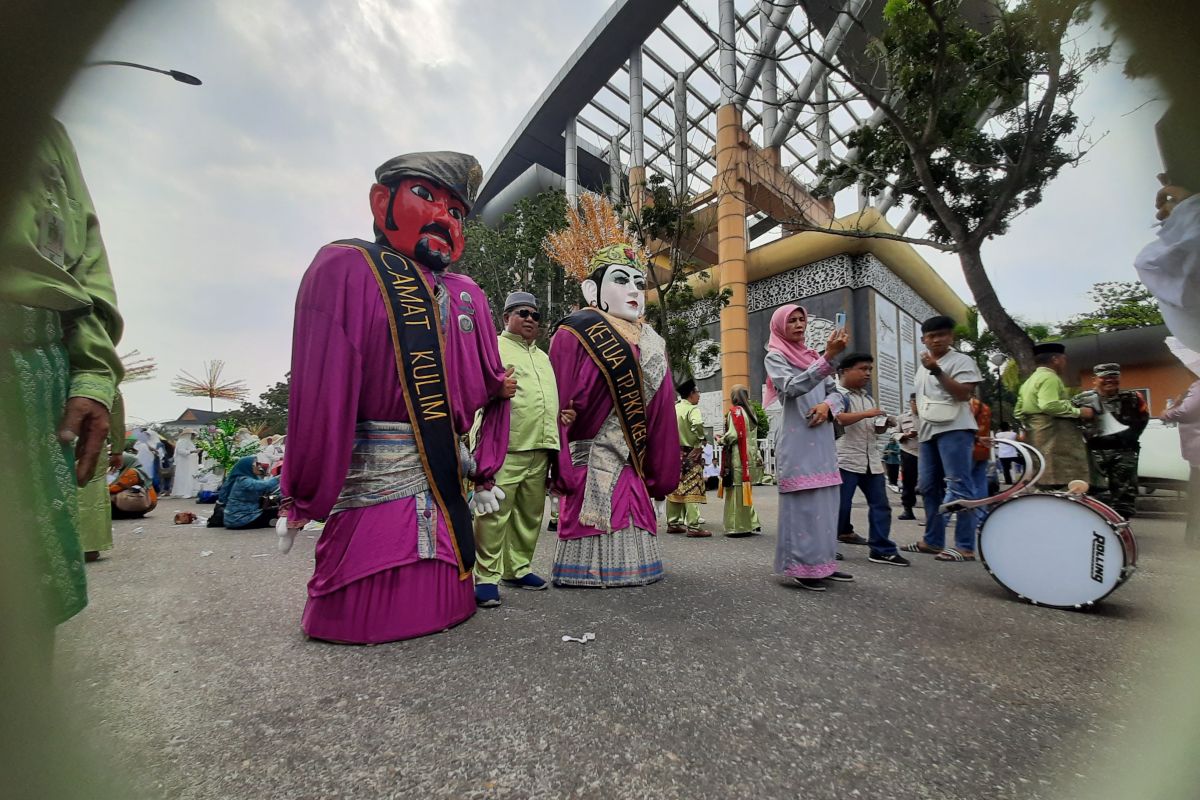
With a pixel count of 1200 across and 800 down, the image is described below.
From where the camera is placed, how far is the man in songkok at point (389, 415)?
1.93 metres

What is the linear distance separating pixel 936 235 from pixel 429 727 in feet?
17.6

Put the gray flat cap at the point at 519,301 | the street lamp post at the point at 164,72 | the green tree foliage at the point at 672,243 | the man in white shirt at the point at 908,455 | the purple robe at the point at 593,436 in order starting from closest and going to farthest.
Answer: the street lamp post at the point at 164,72, the purple robe at the point at 593,436, the gray flat cap at the point at 519,301, the man in white shirt at the point at 908,455, the green tree foliage at the point at 672,243

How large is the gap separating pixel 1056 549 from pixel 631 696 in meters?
2.25

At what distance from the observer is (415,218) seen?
7.43ft

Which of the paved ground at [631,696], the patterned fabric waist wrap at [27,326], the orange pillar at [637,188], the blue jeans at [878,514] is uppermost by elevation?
the orange pillar at [637,188]

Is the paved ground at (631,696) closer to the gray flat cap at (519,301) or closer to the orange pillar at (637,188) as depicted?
the gray flat cap at (519,301)

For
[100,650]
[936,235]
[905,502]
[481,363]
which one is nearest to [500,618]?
[481,363]

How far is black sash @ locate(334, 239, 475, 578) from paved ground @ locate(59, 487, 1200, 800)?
1.80 ft

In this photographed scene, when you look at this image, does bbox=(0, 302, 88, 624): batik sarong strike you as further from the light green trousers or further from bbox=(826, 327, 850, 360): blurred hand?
bbox=(826, 327, 850, 360): blurred hand

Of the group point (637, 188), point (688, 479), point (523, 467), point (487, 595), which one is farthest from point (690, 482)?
point (637, 188)

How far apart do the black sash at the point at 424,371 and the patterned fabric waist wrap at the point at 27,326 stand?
50.8 inches

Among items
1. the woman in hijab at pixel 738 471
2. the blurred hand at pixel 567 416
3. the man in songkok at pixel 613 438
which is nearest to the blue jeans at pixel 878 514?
the woman in hijab at pixel 738 471

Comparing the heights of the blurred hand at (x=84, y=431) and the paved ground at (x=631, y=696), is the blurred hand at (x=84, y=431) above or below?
above

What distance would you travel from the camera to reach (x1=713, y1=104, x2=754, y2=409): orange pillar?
13.8 m
